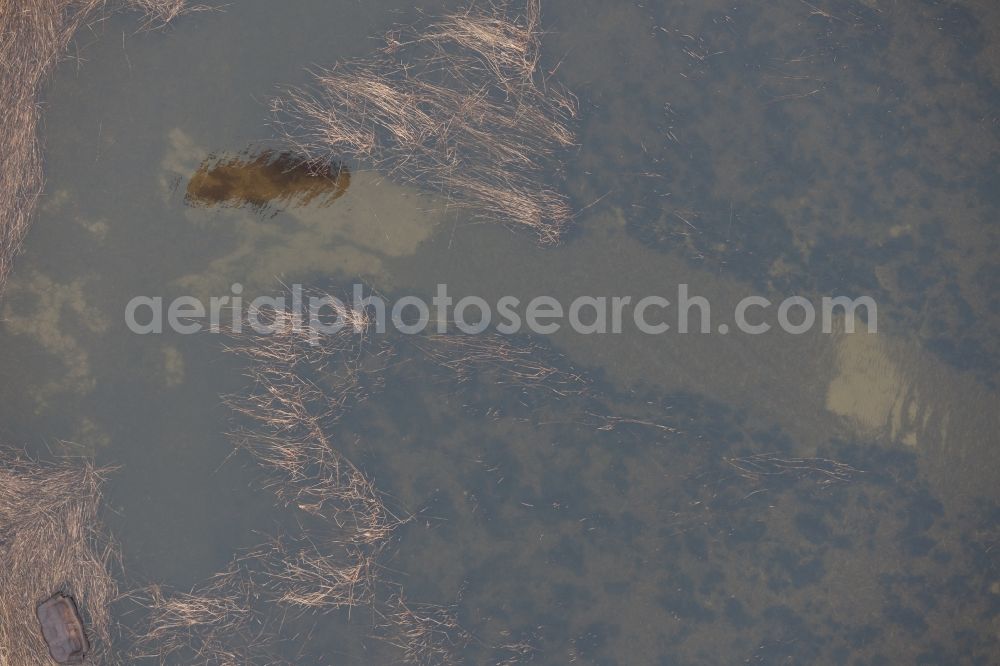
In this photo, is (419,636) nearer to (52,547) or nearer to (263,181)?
(52,547)

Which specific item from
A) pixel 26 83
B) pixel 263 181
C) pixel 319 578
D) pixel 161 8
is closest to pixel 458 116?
pixel 263 181

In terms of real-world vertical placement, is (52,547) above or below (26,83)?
below

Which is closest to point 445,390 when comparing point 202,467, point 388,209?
point 388,209

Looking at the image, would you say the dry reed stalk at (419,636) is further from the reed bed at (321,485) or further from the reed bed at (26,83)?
the reed bed at (26,83)

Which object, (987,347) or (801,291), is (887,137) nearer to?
(801,291)

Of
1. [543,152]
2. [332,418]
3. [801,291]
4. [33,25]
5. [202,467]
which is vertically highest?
[33,25]

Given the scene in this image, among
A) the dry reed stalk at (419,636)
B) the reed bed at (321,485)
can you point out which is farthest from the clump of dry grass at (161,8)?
the dry reed stalk at (419,636)

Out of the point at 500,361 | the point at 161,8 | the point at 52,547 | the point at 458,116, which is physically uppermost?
the point at 161,8
